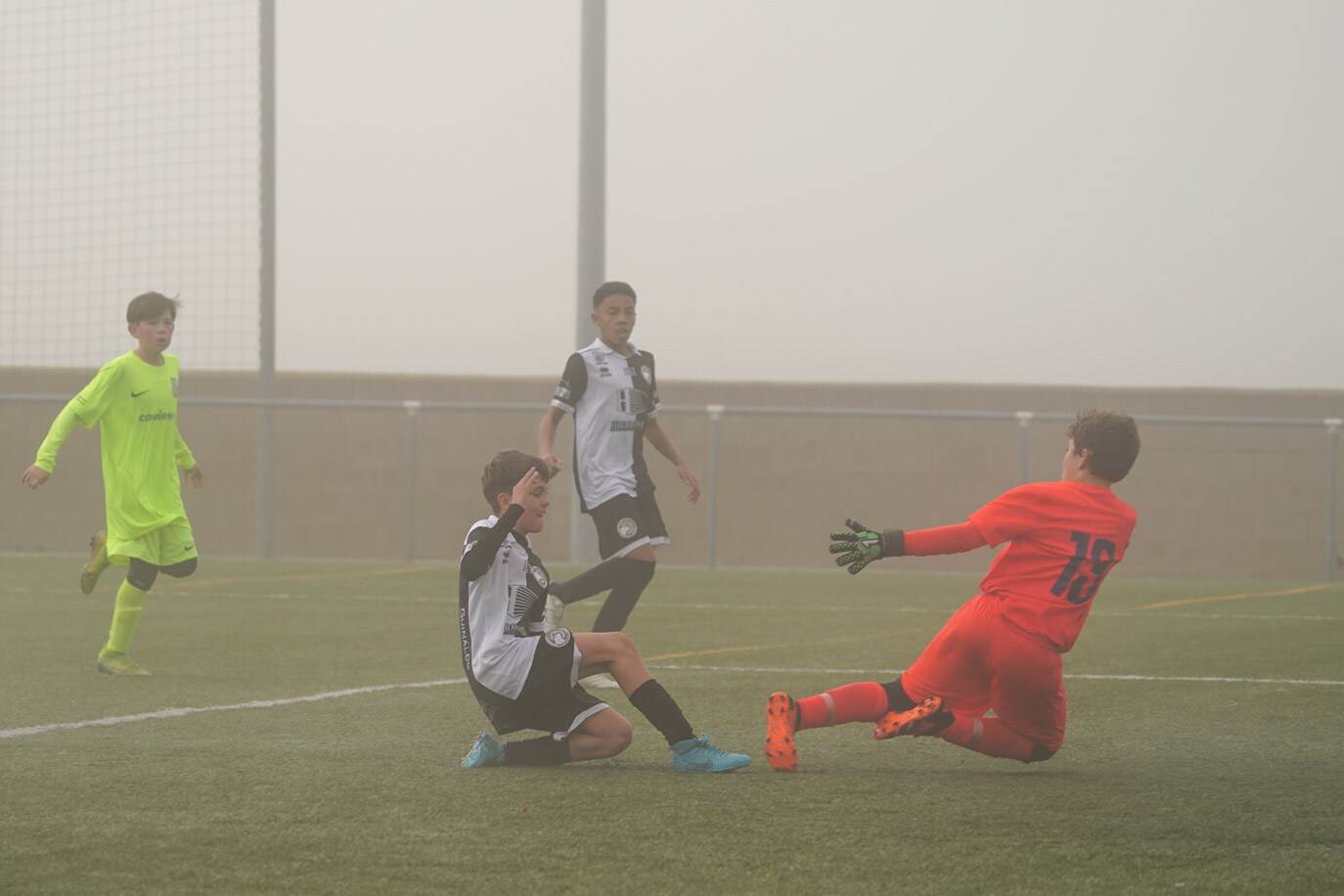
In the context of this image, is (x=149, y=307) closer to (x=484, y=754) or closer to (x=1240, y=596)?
(x=484, y=754)

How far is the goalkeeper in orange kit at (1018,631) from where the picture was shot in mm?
4496

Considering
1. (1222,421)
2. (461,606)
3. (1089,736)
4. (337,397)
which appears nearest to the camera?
(461,606)

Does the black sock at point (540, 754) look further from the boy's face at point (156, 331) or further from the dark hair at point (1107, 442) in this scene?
the boy's face at point (156, 331)

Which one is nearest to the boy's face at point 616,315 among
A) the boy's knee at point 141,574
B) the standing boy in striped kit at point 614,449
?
the standing boy in striped kit at point 614,449

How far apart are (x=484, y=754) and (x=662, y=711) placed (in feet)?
1.67

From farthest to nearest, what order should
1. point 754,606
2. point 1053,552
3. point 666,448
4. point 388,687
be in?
point 754,606 → point 666,448 → point 388,687 → point 1053,552

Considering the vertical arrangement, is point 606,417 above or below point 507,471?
above

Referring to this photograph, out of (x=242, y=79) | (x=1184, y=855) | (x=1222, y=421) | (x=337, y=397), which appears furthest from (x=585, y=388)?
(x=337, y=397)

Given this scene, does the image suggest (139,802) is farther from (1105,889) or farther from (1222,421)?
(1222,421)

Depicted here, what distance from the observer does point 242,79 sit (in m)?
17.6

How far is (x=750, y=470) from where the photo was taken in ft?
63.1

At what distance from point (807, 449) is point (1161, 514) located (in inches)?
155

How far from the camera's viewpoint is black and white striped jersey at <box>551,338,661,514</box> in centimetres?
734

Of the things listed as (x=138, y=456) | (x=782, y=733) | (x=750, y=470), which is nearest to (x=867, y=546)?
(x=782, y=733)
